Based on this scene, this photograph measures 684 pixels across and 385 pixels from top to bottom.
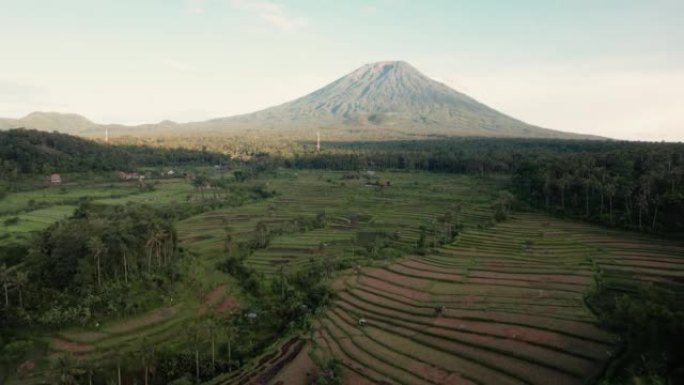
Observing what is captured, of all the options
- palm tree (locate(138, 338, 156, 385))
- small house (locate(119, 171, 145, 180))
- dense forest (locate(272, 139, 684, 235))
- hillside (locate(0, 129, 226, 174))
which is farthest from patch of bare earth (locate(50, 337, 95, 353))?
small house (locate(119, 171, 145, 180))

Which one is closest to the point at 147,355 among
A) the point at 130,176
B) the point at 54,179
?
the point at 54,179

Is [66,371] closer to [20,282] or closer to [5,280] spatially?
[20,282]

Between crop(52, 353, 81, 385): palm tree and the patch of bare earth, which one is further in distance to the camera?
A: the patch of bare earth

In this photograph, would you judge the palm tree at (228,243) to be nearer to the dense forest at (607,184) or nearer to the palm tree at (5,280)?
the palm tree at (5,280)

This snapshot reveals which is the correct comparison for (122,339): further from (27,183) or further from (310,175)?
(310,175)

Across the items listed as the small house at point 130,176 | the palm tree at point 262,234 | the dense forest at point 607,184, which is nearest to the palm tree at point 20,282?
the palm tree at point 262,234

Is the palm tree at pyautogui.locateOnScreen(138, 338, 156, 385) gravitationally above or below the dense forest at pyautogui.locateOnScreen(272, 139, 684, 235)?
below

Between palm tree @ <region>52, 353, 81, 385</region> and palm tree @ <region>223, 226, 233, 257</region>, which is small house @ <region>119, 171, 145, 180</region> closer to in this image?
palm tree @ <region>223, 226, 233, 257</region>

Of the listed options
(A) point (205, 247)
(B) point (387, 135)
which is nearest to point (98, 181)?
(A) point (205, 247)
